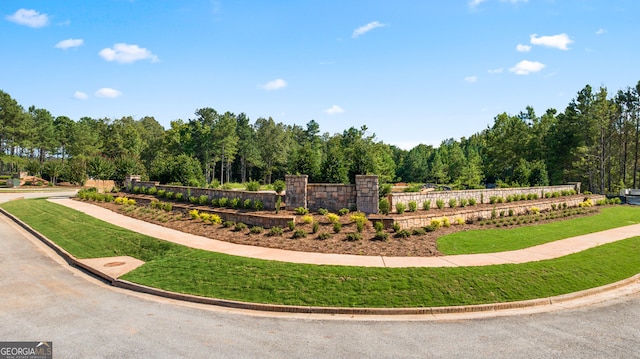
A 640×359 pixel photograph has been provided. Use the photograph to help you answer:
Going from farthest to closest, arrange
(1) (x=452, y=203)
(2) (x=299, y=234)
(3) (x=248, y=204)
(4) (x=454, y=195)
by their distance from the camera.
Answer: (4) (x=454, y=195) → (1) (x=452, y=203) → (3) (x=248, y=204) → (2) (x=299, y=234)

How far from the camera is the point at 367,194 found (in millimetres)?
17891

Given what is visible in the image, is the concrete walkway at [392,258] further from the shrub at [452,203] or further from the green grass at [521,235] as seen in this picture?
the shrub at [452,203]

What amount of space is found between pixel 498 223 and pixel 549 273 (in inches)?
340

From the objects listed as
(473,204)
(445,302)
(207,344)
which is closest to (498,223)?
(473,204)

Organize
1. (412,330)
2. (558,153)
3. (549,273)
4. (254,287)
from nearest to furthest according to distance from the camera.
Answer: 1. (412,330)
2. (254,287)
3. (549,273)
4. (558,153)

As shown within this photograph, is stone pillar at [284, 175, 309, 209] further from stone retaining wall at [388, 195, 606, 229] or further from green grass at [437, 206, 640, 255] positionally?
green grass at [437, 206, 640, 255]

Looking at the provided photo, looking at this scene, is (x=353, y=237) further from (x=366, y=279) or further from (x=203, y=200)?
(x=203, y=200)

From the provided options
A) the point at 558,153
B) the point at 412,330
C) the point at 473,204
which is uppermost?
the point at 558,153

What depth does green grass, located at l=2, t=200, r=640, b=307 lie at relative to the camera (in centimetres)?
920

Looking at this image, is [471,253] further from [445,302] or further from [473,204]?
[473,204]

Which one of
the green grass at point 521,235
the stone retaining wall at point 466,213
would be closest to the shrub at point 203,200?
the stone retaining wall at point 466,213

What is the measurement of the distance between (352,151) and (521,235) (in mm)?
16985

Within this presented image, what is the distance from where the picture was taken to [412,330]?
7629 mm

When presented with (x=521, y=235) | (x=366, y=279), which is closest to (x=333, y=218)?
(x=366, y=279)
